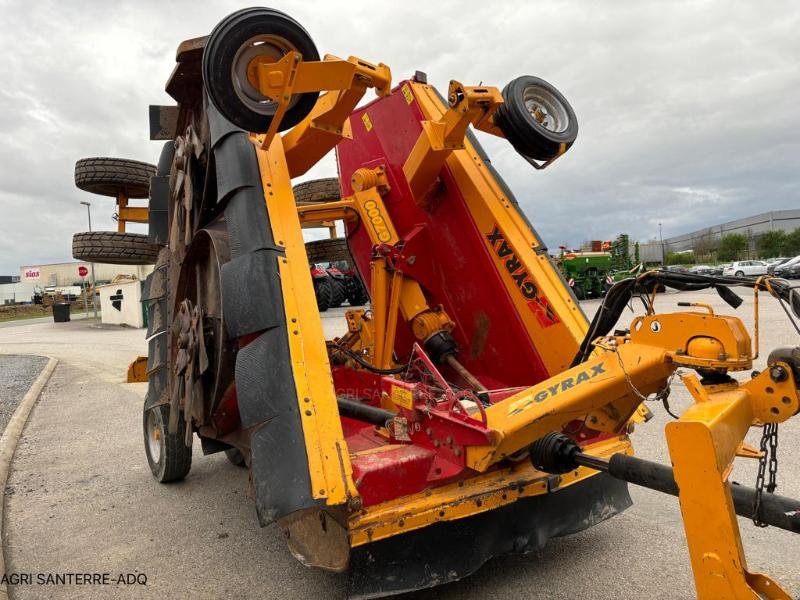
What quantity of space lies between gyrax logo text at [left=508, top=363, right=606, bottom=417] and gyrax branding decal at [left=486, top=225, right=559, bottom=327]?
3.96 feet

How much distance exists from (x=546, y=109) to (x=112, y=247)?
3661mm

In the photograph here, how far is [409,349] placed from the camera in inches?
177

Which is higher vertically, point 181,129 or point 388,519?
point 181,129

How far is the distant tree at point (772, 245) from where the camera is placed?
2095 inches

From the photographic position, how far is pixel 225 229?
339cm

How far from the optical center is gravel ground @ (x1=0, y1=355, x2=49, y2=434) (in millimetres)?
7847

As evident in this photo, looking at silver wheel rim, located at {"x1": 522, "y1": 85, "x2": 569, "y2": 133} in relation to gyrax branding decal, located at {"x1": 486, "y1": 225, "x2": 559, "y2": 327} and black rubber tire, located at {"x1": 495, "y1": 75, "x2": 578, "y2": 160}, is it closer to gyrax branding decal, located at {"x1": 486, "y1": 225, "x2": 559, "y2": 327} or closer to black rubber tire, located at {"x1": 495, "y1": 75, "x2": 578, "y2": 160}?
black rubber tire, located at {"x1": 495, "y1": 75, "x2": 578, "y2": 160}

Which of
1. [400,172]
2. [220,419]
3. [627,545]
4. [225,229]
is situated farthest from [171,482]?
[627,545]

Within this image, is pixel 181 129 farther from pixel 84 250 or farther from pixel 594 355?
pixel 594 355

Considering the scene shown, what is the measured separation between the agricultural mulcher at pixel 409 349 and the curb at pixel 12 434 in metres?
1.16

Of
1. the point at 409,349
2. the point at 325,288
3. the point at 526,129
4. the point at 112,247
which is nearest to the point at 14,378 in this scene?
the point at 112,247

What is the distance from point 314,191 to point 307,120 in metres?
2.46

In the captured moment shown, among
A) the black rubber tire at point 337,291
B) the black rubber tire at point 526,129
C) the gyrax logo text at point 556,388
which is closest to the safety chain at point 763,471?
the gyrax logo text at point 556,388

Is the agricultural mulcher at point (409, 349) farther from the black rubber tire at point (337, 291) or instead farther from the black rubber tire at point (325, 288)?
the black rubber tire at point (337, 291)
